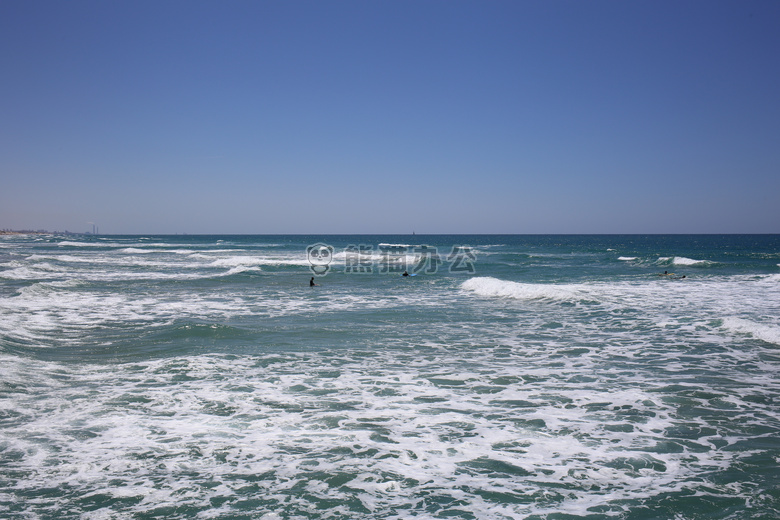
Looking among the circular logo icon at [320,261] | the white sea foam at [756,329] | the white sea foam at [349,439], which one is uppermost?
the circular logo icon at [320,261]

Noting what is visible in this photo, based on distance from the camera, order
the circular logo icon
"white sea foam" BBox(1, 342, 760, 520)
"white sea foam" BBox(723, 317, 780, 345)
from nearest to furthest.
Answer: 1. "white sea foam" BBox(1, 342, 760, 520)
2. "white sea foam" BBox(723, 317, 780, 345)
3. the circular logo icon

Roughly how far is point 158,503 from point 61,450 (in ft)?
6.51

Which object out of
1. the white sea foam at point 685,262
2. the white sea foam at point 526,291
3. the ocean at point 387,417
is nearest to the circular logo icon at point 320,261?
the white sea foam at point 526,291

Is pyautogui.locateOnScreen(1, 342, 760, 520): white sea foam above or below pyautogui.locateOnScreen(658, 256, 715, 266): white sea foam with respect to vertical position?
below

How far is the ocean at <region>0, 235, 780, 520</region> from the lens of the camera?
476 centimetres

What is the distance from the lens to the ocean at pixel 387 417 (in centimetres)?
476

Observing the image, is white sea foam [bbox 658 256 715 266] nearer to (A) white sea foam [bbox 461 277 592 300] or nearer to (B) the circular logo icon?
(A) white sea foam [bbox 461 277 592 300]

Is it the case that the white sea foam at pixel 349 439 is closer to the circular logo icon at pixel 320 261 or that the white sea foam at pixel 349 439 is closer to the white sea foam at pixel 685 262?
the circular logo icon at pixel 320 261

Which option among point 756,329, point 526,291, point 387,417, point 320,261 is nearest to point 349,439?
point 387,417

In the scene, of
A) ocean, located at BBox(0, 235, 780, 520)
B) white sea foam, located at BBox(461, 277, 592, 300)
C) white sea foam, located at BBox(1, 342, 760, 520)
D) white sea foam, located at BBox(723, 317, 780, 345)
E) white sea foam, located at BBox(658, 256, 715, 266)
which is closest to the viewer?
ocean, located at BBox(0, 235, 780, 520)

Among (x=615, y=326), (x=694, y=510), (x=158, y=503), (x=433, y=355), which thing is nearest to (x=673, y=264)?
(x=615, y=326)

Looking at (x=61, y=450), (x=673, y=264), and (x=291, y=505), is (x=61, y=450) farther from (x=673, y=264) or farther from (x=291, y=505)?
(x=673, y=264)

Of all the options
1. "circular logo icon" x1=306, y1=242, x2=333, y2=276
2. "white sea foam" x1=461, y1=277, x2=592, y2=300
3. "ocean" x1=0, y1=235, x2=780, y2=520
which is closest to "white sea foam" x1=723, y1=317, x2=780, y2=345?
"ocean" x1=0, y1=235, x2=780, y2=520

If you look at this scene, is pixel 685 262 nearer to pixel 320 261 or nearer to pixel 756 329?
pixel 320 261
